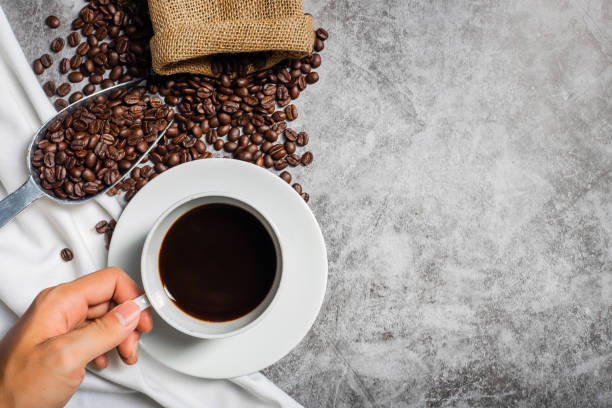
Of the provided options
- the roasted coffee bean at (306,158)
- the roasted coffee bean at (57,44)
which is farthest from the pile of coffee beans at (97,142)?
the roasted coffee bean at (306,158)

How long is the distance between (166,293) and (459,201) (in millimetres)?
959

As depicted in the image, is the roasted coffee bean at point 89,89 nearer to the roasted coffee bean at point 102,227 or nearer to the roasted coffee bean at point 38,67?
the roasted coffee bean at point 38,67

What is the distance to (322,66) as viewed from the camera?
1560 mm

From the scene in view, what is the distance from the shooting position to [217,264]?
130cm

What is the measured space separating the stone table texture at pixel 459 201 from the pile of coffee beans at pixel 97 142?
323 mm

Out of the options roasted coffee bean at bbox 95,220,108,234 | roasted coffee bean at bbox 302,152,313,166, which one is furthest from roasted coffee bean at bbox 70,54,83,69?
roasted coffee bean at bbox 302,152,313,166

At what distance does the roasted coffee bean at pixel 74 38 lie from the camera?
151cm

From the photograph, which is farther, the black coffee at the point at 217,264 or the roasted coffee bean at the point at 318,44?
the roasted coffee bean at the point at 318,44

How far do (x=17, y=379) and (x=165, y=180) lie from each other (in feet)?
1.88

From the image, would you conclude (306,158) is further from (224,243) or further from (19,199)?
(19,199)

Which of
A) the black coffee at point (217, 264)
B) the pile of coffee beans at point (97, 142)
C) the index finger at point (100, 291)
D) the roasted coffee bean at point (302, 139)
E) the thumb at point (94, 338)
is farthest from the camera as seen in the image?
the roasted coffee bean at point (302, 139)

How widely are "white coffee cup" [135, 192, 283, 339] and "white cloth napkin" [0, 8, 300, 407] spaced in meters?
0.31

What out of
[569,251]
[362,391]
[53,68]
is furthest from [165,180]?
[569,251]

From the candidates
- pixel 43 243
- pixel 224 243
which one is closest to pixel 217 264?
pixel 224 243
